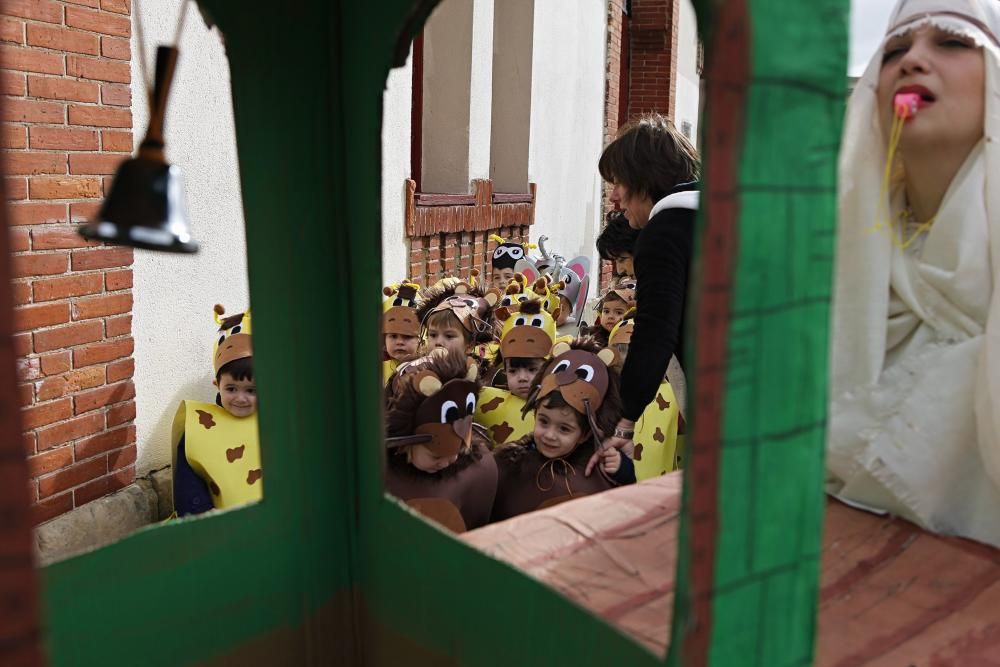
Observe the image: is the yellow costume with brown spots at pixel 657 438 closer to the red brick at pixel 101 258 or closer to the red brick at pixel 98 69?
the red brick at pixel 101 258

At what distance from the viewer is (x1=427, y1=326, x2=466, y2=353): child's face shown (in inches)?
127

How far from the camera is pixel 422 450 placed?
2.39 meters

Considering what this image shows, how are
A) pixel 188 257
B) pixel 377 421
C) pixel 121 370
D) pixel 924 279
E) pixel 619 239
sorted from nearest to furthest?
1. pixel 924 279
2. pixel 377 421
3. pixel 121 370
4. pixel 188 257
5. pixel 619 239

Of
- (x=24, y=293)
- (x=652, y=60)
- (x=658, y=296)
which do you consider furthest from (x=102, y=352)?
(x=652, y=60)

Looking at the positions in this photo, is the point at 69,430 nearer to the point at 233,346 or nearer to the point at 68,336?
the point at 68,336

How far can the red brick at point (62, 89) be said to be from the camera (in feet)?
8.26

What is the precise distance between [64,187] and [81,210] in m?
0.09

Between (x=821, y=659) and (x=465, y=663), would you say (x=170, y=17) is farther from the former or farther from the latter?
(x=821, y=659)

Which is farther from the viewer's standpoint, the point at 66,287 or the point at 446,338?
the point at 446,338

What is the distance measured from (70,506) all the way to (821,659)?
8.13ft

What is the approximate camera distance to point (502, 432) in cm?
284

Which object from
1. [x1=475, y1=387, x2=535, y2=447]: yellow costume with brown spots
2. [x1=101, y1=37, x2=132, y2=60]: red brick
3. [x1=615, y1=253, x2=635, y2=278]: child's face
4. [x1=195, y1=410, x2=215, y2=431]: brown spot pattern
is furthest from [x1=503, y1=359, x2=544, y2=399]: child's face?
[x1=101, y1=37, x2=132, y2=60]: red brick

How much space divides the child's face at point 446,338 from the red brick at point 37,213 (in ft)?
4.20

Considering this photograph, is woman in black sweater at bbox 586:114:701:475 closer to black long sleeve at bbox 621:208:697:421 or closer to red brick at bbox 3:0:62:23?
black long sleeve at bbox 621:208:697:421
